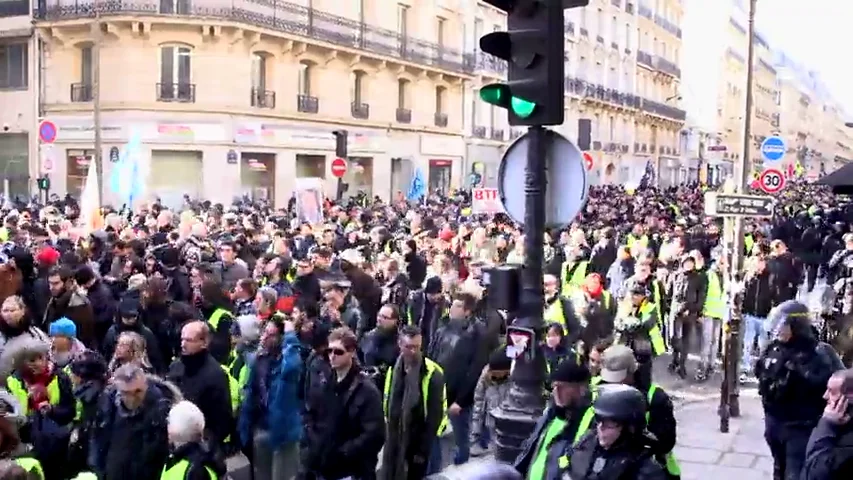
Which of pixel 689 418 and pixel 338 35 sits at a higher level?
pixel 338 35

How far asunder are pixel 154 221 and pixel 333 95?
17998mm

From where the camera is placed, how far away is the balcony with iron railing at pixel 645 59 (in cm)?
6774

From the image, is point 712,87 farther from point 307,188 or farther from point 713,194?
point 713,194

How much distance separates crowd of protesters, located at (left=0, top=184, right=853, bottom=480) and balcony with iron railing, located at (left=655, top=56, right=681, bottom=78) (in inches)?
2355

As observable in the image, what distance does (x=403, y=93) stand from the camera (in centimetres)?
3878

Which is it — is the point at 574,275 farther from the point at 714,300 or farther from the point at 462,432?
the point at 462,432

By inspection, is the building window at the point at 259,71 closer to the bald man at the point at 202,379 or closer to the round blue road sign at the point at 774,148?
the round blue road sign at the point at 774,148

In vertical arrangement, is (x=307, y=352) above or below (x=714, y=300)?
above

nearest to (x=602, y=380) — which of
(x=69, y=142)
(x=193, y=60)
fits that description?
(x=193, y=60)

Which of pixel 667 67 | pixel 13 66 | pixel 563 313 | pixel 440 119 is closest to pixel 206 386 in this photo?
pixel 563 313

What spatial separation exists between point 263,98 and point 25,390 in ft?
84.3

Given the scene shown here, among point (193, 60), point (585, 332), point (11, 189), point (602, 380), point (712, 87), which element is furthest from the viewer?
point (712, 87)

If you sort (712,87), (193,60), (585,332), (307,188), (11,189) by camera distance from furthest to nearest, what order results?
(712,87) < (11,189) < (193,60) < (307,188) < (585,332)

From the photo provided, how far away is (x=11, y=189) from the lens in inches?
1273
